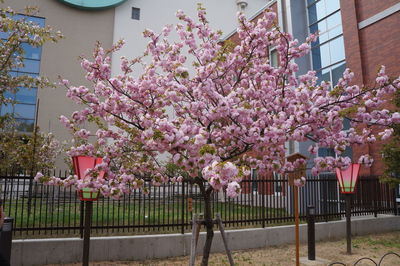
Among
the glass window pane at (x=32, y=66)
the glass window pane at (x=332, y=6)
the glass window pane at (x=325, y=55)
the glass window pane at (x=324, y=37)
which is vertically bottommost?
the glass window pane at (x=325, y=55)

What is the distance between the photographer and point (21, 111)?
29.7 meters

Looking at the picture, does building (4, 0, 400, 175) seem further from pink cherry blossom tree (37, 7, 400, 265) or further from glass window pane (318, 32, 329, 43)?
pink cherry blossom tree (37, 7, 400, 265)

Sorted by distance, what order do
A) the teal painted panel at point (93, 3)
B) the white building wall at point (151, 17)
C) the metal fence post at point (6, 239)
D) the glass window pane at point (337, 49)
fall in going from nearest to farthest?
the metal fence post at point (6, 239) → the glass window pane at point (337, 49) → the teal painted panel at point (93, 3) → the white building wall at point (151, 17)

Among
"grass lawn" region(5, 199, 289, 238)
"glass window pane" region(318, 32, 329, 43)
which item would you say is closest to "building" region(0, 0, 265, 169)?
"glass window pane" region(318, 32, 329, 43)

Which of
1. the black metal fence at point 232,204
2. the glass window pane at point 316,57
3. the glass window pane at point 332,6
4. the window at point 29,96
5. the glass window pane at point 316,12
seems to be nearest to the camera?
the black metal fence at point 232,204

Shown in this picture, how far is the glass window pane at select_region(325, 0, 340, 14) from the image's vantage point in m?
18.1

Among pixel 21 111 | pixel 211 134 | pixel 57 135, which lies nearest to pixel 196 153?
pixel 211 134

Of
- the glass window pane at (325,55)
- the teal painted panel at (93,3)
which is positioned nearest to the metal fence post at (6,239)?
the glass window pane at (325,55)

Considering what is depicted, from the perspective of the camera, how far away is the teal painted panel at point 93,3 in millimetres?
30778

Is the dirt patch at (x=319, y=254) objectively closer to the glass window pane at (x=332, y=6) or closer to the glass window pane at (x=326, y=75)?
the glass window pane at (x=326, y=75)

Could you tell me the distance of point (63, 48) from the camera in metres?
30.6

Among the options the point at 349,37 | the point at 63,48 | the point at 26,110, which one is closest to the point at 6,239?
the point at 349,37

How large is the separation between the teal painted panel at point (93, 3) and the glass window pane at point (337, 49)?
22234mm

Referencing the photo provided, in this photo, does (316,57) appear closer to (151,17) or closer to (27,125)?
(151,17)
